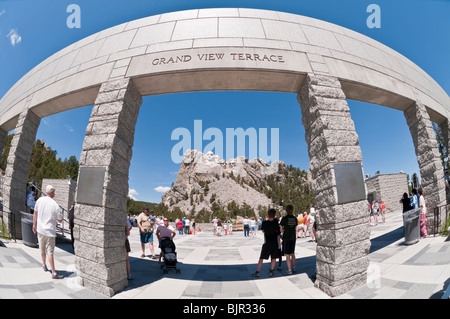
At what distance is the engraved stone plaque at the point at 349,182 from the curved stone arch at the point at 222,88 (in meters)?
0.05

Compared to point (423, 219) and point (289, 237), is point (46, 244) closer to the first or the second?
point (289, 237)

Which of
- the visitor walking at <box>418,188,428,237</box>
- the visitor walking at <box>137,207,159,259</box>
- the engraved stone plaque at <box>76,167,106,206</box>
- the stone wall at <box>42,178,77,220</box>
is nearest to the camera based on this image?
the engraved stone plaque at <box>76,167,106,206</box>

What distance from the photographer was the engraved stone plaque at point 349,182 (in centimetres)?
369

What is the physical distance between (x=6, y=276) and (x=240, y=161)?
7637cm

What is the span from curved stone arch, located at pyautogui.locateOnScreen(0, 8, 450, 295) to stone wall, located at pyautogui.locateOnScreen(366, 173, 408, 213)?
15.4 m

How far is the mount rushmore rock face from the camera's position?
56781 mm

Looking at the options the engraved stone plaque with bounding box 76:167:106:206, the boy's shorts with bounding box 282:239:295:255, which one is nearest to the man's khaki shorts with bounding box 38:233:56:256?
the engraved stone plaque with bounding box 76:167:106:206

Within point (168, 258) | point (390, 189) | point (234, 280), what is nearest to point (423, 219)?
point (234, 280)

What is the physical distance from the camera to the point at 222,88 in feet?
16.5

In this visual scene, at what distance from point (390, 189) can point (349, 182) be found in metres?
20.3

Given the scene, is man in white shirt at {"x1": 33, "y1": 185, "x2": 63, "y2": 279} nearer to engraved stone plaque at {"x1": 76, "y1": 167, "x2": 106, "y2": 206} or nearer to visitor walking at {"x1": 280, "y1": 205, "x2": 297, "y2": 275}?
engraved stone plaque at {"x1": 76, "y1": 167, "x2": 106, "y2": 206}
